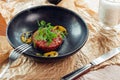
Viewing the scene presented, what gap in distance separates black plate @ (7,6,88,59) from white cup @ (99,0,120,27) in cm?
15

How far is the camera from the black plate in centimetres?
93

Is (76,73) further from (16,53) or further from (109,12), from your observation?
(109,12)

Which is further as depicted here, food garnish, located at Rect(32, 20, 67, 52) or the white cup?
the white cup

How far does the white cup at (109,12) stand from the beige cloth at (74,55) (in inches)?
1.0

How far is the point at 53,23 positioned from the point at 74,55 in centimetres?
16

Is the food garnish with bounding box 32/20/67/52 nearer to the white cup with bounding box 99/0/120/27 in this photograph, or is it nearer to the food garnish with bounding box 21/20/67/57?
the food garnish with bounding box 21/20/67/57

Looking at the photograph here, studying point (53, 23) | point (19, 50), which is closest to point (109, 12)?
point (53, 23)

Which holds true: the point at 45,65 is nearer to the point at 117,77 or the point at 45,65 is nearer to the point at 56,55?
the point at 56,55

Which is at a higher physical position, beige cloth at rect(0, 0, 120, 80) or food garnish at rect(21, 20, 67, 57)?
food garnish at rect(21, 20, 67, 57)

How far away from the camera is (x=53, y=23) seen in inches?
40.3

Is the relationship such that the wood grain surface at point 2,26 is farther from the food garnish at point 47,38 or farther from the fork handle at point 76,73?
the fork handle at point 76,73

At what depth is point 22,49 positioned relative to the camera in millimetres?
869

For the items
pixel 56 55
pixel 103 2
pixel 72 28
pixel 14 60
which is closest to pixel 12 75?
pixel 14 60

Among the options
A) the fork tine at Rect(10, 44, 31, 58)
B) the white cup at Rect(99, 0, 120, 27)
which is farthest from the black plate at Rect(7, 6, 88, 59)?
the white cup at Rect(99, 0, 120, 27)
